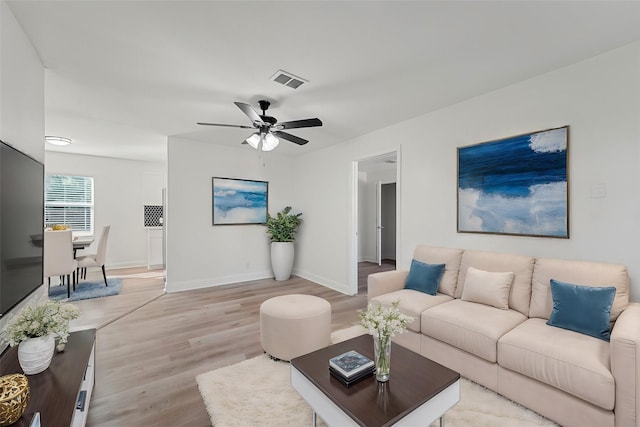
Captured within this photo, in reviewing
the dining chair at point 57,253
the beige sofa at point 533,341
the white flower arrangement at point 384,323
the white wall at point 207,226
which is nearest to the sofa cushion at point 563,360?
the beige sofa at point 533,341

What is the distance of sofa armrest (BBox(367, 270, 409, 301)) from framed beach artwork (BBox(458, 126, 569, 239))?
3.10 ft

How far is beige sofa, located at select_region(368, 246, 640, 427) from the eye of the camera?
1.53 metres

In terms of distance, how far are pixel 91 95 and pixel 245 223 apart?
3.08m

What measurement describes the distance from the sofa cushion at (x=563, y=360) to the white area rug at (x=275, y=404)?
0.90ft

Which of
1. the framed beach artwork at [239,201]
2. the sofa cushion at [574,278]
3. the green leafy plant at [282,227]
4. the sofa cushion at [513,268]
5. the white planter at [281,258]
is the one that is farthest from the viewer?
the green leafy plant at [282,227]

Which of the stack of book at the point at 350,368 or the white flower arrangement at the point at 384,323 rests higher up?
the white flower arrangement at the point at 384,323

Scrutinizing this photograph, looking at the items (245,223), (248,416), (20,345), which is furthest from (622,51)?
(245,223)

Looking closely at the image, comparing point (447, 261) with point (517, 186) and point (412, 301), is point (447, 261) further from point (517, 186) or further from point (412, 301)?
point (517, 186)

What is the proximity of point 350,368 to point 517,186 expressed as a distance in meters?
2.38

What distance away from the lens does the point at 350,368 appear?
157cm

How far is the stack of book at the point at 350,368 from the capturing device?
1517 millimetres

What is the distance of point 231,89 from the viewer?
9.38 feet

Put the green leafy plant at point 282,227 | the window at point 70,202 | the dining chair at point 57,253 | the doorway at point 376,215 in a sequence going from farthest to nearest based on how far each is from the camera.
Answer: the doorway at point 376,215 → the window at point 70,202 → the green leafy plant at point 282,227 → the dining chair at point 57,253

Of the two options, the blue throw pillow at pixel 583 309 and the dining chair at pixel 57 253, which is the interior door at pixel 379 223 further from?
the dining chair at pixel 57 253
